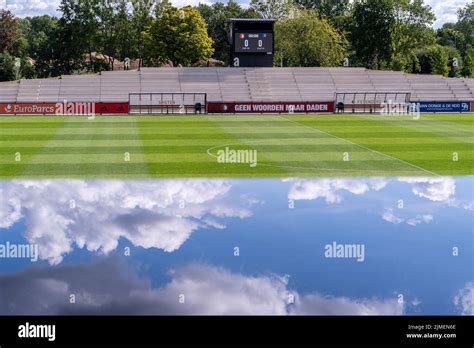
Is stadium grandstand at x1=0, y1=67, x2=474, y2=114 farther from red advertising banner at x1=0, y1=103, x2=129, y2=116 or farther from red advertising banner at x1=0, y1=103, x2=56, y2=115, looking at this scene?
red advertising banner at x1=0, y1=103, x2=56, y2=115

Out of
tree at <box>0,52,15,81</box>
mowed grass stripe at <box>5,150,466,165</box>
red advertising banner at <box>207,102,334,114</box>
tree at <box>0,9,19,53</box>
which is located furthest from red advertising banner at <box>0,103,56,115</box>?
tree at <box>0,9,19,53</box>

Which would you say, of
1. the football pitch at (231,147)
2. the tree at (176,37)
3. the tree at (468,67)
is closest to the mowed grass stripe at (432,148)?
the football pitch at (231,147)

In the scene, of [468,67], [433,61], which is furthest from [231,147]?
[433,61]

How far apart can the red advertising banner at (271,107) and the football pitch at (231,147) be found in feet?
29.1

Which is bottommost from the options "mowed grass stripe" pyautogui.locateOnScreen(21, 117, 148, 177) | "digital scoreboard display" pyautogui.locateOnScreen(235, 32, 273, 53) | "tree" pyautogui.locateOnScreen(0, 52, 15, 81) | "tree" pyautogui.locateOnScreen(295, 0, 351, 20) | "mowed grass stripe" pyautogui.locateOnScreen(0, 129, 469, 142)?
"mowed grass stripe" pyautogui.locateOnScreen(21, 117, 148, 177)

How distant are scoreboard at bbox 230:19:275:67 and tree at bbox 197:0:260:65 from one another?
181ft

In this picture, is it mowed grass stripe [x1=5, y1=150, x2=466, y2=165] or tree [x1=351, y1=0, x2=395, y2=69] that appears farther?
tree [x1=351, y1=0, x2=395, y2=69]

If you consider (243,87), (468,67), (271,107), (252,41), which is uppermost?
(252,41)

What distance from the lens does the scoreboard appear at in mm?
70000

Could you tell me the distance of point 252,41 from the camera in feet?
234

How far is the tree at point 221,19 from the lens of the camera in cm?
13332

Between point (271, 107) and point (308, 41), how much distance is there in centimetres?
4524

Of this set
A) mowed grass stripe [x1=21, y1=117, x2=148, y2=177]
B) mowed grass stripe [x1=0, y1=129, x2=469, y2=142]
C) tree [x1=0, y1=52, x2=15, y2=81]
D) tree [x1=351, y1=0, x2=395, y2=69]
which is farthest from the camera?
tree [x1=351, y1=0, x2=395, y2=69]

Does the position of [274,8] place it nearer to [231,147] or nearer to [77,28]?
[77,28]
